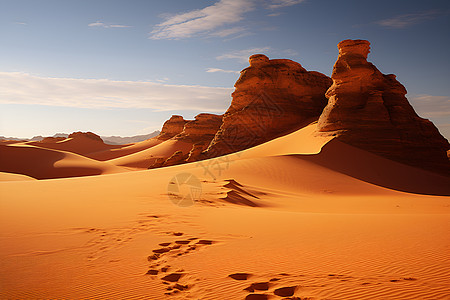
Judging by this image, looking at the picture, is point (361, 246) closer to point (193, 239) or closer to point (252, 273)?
point (252, 273)

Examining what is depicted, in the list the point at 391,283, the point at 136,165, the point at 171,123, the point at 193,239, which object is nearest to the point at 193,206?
the point at 193,239

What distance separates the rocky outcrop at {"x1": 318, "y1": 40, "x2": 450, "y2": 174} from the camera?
71.1 ft

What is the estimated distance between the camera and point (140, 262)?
4.55m

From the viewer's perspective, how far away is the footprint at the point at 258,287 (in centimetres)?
373

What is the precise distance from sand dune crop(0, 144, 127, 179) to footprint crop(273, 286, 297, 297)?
33.9 meters

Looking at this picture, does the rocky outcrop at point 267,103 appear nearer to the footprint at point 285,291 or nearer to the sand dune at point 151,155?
the sand dune at point 151,155

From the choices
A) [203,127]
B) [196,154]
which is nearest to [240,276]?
[196,154]

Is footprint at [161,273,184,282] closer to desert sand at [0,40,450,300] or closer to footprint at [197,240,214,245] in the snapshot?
desert sand at [0,40,450,300]

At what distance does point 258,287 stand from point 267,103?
1266 inches

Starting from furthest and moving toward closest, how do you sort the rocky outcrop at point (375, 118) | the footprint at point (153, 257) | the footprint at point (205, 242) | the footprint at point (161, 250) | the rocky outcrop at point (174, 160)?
the rocky outcrop at point (174, 160) → the rocky outcrop at point (375, 118) → the footprint at point (205, 242) → the footprint at point (161, 250) → the footprint at point (153, 257)

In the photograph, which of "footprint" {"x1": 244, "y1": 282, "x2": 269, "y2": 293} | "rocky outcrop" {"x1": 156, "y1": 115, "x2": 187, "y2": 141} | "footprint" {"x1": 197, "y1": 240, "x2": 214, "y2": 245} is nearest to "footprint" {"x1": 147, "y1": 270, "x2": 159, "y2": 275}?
"footprint" {"x1": 244, "y1": 282, "x2": 269, "y2": 293}

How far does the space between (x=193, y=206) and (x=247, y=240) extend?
4.16 metres

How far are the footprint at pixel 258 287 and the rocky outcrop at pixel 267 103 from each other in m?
28.9

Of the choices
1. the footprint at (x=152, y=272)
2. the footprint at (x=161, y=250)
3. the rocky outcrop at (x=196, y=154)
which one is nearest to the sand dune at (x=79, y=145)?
the rocky outcrop at (x=196, y=154)
